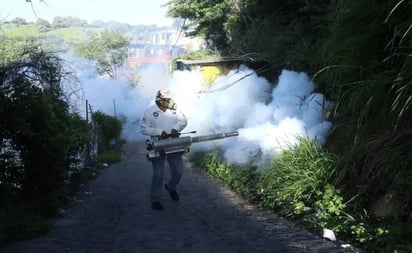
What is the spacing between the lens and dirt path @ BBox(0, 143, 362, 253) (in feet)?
22.3

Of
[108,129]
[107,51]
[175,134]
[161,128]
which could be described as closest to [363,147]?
[175,134]

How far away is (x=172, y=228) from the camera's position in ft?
25.8

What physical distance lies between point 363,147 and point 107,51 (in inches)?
2859

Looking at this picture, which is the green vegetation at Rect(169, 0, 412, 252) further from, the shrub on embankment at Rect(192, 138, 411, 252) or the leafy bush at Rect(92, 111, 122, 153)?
the leafy bush at Rect(92, 111, 122, 153)

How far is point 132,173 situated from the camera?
16562mm

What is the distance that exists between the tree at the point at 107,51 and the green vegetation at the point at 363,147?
219ft

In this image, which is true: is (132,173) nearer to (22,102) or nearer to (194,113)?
(194,113)

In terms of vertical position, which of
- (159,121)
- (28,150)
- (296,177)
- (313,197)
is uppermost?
(159,121)

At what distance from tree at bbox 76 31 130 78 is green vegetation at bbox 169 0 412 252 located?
66661 mm

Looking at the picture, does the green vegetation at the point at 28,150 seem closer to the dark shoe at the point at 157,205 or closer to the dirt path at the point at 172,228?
the dirt path at the point at 172,228

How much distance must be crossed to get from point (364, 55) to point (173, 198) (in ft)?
13.3

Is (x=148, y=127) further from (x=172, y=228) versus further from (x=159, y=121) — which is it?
(x=172, y=228)

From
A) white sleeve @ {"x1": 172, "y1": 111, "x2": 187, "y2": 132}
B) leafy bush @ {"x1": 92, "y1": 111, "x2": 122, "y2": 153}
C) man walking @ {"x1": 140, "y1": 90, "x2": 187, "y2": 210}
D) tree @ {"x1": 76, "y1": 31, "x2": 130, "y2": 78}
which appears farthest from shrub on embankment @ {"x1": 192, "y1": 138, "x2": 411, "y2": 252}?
tree @ {"x1": 76, "y1": 31, "x2": 130, "y2": 78}

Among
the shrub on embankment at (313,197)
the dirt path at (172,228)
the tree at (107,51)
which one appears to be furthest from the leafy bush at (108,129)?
the tree at (107,51)
